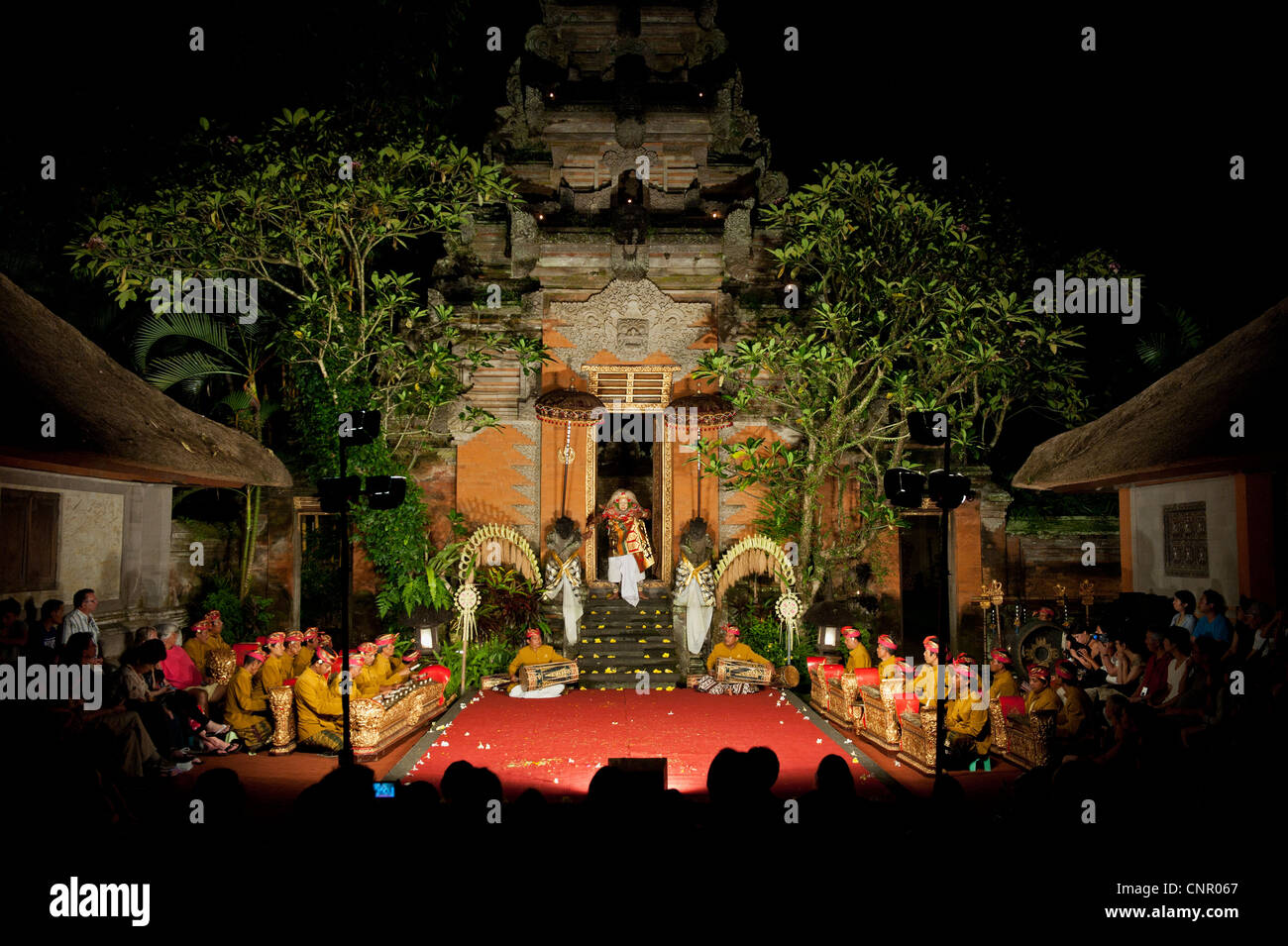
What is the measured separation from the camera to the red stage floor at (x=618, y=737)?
7.61m

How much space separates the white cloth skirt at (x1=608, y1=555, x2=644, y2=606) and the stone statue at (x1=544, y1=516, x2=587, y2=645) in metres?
0.67

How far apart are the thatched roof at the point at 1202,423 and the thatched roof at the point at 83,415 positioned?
9507 mm

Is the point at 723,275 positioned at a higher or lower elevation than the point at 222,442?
higher

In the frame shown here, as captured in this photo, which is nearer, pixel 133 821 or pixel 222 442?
pixel 133 821

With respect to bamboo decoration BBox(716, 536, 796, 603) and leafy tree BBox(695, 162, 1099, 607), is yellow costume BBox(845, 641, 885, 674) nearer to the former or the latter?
leafy tree BBox(695, 162, 1099, 607)

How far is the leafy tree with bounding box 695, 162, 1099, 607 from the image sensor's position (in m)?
12.2

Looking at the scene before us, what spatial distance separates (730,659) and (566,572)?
3147 millimetres

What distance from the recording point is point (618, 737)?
9.12 m
